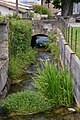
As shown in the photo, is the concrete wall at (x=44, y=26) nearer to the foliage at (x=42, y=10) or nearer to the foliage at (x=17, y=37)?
the foliage at (x=17, y=37)

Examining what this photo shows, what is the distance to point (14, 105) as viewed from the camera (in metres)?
15.6

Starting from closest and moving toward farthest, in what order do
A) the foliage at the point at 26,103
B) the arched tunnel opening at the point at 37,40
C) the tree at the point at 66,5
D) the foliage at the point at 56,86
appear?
1. the foliage at the point at 26,103
2. the foliage at the point at 56,86
3. the arched tunnel opening at the point at 37,40
4. the tree at the point at 66,5

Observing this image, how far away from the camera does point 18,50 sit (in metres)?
25.6

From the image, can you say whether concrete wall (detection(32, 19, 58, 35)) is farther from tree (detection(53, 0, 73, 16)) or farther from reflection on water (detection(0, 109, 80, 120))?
reflection on water (detection(0, 109, 80, 120))

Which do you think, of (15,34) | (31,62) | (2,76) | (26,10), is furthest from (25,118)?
(26,10)

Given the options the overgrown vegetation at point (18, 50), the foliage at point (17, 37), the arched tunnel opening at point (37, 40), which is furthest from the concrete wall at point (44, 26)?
the foliage at point (17, 37)

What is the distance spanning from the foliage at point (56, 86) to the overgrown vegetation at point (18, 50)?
18.4 feet

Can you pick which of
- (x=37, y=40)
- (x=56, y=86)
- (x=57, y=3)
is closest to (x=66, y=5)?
(x=57, y=3)

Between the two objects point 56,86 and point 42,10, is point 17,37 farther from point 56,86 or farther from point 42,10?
point 42,10

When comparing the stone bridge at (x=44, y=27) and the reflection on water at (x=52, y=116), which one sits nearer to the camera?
the reflection on water at (x=52, y=116)

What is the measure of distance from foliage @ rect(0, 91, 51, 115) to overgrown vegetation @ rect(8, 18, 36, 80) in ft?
19.6

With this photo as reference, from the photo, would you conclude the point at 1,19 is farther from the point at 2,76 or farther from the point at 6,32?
the point at 2,76

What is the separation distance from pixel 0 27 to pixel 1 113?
681 cm

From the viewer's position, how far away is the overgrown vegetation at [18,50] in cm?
2290
